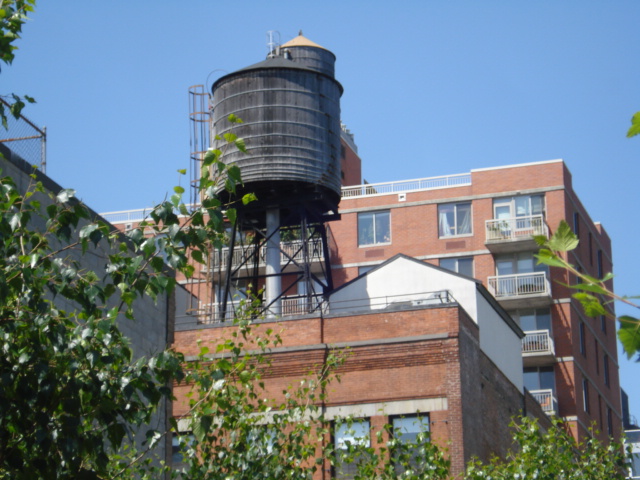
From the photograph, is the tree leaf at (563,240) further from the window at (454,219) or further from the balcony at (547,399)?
the window at (454,219)

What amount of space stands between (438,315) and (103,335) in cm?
2383

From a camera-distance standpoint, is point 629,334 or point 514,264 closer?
point 629,334

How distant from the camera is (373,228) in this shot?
203 ft

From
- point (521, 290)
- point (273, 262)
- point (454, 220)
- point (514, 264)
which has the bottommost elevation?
point (273, 262)

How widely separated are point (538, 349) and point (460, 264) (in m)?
5.55

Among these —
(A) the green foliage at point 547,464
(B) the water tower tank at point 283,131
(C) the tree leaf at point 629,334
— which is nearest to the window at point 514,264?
(B) the water tower tank at point 283,131

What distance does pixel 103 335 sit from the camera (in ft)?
39.3

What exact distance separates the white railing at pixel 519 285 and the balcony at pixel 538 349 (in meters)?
1.91

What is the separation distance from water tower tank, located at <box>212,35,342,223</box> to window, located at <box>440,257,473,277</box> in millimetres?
16869

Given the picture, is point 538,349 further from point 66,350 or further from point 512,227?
point 66,350

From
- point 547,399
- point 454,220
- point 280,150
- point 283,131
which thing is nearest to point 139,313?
point 280,150

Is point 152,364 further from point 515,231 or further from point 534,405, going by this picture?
point 515,231

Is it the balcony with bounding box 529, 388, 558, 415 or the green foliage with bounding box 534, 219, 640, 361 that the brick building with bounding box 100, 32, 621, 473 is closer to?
the balcony with bounding box 529, 388, 558, 415

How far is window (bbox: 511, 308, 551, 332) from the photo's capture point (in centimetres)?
5850
